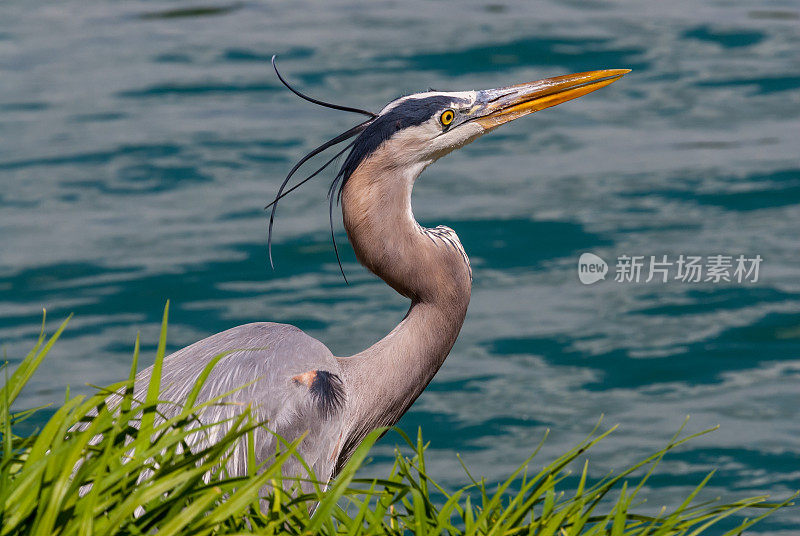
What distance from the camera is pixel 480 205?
958 centimetres

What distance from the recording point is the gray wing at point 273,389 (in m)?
4.12

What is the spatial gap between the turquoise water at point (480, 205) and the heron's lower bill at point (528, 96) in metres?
2.52

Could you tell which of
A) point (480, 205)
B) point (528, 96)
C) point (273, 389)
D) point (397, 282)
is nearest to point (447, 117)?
point (528, 96)

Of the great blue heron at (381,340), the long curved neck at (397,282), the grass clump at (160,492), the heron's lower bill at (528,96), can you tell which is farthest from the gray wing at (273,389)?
the heron's lower bill at (528,96)

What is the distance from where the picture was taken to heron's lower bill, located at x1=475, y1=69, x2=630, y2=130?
492 centimetres

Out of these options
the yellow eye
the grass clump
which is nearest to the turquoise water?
the yellow eye

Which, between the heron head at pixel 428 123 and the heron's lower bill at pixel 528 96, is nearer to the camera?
the heron head at pixel 428 123

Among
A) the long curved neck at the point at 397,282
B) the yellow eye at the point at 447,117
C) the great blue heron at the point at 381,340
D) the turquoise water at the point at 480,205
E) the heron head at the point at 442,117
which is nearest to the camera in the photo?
the great blue heron at the point at 381,340

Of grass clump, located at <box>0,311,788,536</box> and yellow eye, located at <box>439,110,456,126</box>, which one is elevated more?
yellow eye, located at <box>439,110,456,126</box>

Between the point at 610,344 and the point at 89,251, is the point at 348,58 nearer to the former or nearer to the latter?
the point at 89,251

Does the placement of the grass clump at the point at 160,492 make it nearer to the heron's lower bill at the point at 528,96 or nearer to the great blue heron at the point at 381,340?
the great blue heron at the point at 381,340

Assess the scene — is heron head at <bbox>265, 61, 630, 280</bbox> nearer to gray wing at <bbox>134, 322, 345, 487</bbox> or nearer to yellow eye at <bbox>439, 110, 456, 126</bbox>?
yellow eye at <bbox>439, 110, 456, 126</bbox>

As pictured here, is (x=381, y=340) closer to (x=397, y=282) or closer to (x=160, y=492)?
(x=397, y=282)

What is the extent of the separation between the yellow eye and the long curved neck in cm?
27
